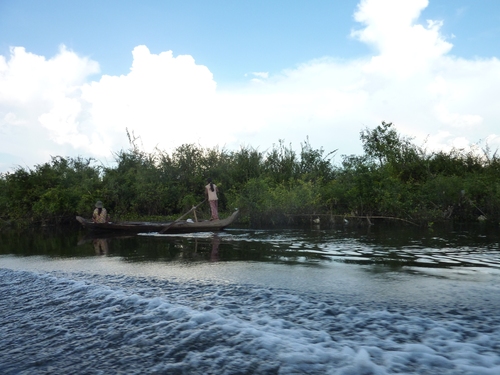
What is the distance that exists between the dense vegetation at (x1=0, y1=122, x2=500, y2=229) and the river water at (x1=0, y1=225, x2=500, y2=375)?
9830mm

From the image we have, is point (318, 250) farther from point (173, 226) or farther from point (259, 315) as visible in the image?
point (173, 226)

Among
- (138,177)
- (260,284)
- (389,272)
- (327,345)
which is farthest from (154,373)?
(138,177)

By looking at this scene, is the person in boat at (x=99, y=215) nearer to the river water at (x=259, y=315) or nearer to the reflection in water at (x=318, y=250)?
the reflection in water at (x=318, y=250)

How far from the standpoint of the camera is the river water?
11.6 feet

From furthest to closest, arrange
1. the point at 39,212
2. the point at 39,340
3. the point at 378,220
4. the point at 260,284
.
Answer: the point at 39,212 → the point at 378,220 → the point at 260,284 → the point at 39,340

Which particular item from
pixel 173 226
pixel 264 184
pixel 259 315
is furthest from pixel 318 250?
pixel 264 184

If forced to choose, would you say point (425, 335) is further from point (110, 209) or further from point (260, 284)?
point (110, 209)

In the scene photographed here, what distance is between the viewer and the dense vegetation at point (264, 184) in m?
18.5

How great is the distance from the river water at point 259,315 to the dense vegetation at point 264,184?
9830 millimetres

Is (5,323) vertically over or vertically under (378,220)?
under

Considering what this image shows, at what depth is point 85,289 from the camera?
21.0 ft

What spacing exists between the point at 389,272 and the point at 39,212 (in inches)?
880

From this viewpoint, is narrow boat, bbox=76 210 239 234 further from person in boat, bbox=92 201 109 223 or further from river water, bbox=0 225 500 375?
river water, bbox=0 225 500 375

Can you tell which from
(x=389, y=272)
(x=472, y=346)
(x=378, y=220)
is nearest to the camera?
(x=472, y=346)
